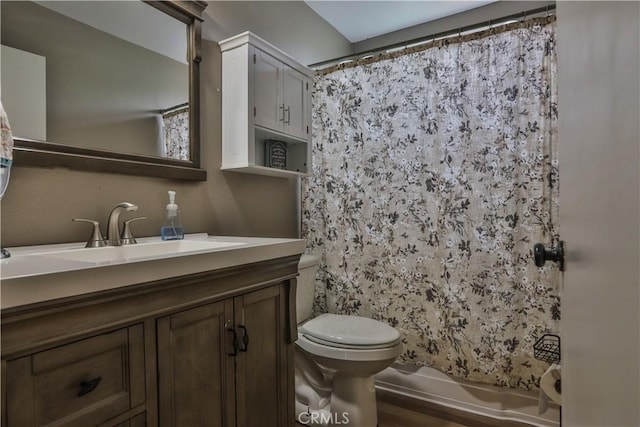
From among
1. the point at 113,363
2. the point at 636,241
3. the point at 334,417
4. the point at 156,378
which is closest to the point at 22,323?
the point at 113,363

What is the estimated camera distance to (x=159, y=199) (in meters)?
1.39

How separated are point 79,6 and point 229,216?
970 mm

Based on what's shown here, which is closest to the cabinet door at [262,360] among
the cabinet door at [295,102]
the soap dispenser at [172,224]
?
the soap dispenser at [172,224]

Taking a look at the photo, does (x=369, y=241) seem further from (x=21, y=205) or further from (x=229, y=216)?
(x=21, y=205)

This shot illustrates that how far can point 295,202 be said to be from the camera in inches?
87.7

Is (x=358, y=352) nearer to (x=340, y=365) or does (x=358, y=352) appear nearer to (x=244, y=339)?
(x=340, y=365)

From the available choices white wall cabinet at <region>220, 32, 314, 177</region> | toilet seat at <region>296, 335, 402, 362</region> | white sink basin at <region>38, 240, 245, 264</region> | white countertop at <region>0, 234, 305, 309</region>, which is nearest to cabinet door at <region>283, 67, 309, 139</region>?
white wall cabinet at <region>220, 32, 314, 177</region>

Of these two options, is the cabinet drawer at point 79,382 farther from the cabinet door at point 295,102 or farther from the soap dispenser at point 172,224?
the cabinet door at point 295,102

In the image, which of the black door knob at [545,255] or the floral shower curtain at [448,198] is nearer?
the black door knob at [545,255]

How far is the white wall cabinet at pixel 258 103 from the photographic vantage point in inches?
62.8

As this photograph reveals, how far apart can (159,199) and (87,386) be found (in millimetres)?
825

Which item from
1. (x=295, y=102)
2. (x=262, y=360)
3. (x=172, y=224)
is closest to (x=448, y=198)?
(x=295, y=102)

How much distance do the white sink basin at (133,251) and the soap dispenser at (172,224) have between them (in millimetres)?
39

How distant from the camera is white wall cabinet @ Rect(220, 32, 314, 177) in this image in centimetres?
159
